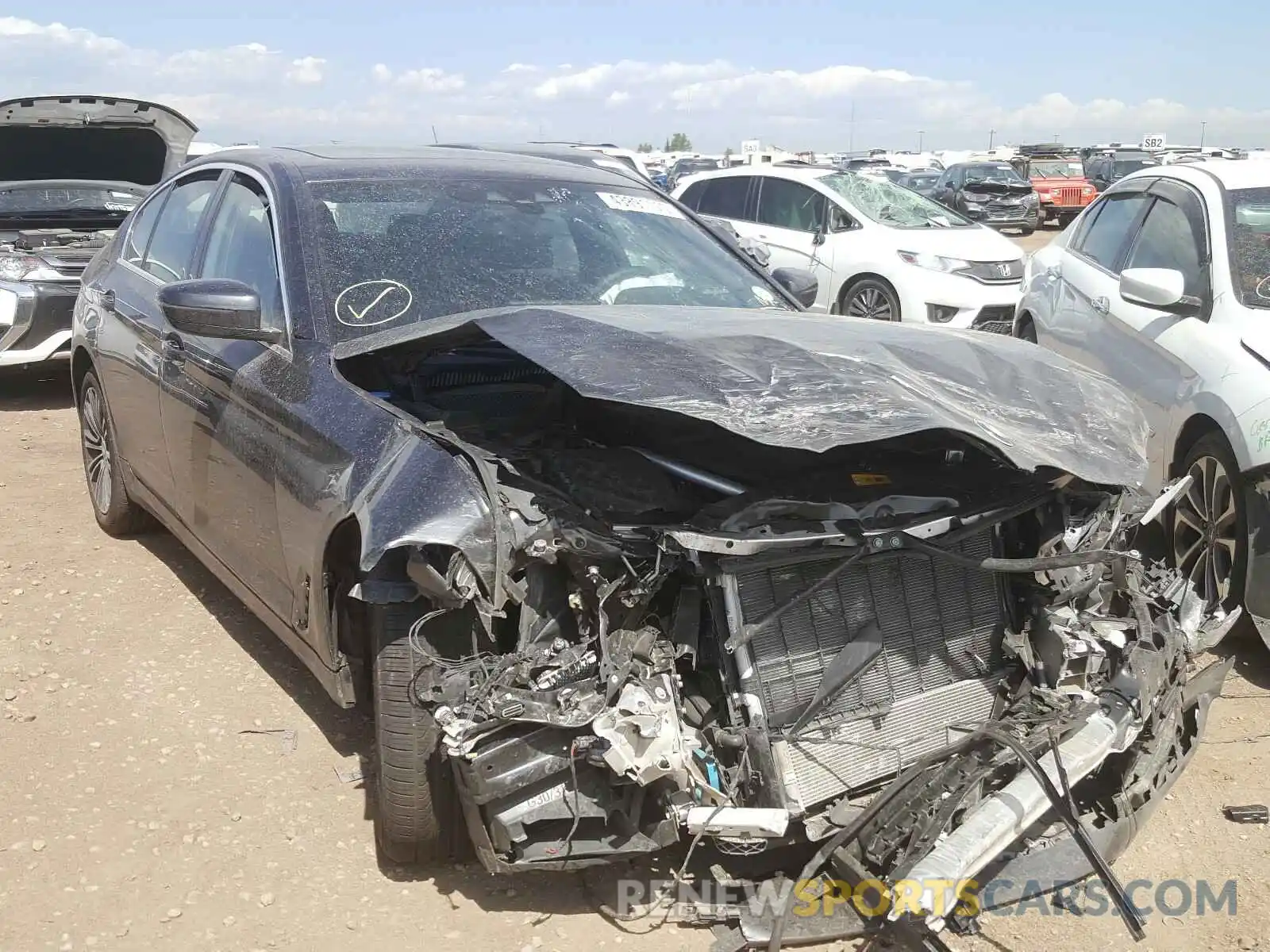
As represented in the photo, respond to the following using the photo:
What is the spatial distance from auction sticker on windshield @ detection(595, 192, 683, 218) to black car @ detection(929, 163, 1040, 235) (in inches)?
756

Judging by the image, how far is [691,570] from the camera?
264 cm

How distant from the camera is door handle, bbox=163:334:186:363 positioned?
13.2 ft

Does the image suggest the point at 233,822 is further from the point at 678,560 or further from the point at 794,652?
the point at 794,652

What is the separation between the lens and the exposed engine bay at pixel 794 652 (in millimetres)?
2516

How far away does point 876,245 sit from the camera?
1027cm

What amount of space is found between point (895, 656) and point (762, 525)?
580mm

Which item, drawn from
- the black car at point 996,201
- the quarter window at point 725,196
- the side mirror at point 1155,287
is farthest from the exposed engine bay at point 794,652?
the black car at point 996,201

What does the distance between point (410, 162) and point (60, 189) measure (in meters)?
6.33

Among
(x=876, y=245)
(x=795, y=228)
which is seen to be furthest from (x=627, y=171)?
(x=795, y=228)

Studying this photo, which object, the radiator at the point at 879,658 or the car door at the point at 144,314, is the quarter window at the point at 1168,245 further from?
the car door at the point at 144,314

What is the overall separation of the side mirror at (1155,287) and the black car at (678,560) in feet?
4.72

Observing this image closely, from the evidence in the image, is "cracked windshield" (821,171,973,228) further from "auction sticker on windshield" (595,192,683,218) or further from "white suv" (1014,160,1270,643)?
"auction sticker on windshield" (595,192,683,218)

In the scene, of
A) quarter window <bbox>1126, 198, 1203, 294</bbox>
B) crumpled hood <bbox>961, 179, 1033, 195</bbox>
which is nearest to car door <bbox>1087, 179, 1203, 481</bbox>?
quarter window <bbox>1126, 198, 1203, 294</bbox>

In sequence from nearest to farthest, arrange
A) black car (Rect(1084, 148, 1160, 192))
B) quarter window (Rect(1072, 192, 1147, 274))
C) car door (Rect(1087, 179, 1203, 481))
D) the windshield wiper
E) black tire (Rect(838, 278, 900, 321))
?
1. car door (Rect(1087, 179, 1203, 481))
2. quarter window (Rect(1072, 192, 1147, 274))
3. the windshield wiper
4. black tire (Rect(838, 278, 900, 321))
5. black car (Rect(1084, 148, 1160, 192))
